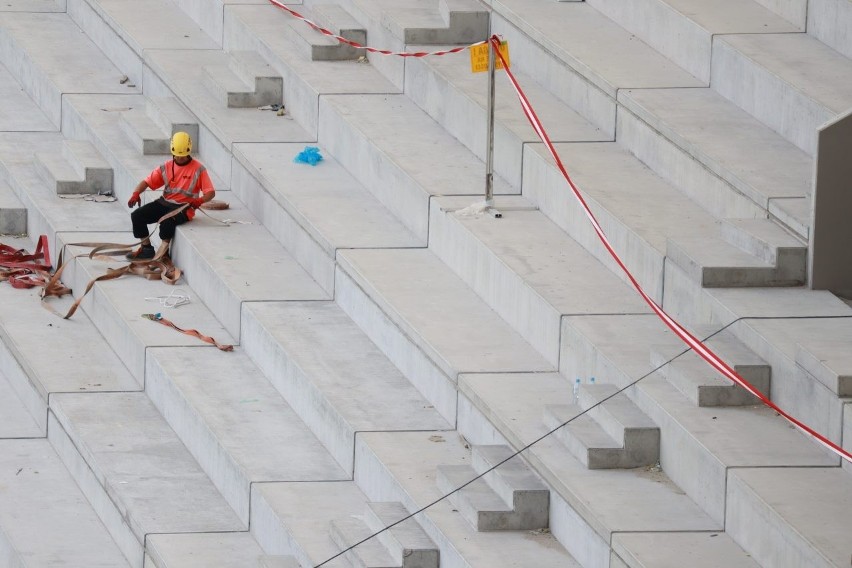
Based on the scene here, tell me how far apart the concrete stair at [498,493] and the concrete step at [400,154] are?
8.92 ft

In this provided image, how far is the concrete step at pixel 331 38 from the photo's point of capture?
14516 millimetres

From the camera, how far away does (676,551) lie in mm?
8266

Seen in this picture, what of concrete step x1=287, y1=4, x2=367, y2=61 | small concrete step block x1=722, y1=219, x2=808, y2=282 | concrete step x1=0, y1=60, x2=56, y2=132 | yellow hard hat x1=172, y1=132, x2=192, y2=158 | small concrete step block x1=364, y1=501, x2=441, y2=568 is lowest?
small concrete step block x1=364, y1=501, x2=441, y2=568

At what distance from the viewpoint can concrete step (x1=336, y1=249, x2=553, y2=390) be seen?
405 inches

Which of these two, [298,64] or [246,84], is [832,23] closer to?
[298,64]

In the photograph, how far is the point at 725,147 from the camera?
1089 centimetres

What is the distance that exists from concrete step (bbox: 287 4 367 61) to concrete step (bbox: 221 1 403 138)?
0.04 m

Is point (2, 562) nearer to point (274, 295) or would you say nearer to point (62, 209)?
point (274, 295)

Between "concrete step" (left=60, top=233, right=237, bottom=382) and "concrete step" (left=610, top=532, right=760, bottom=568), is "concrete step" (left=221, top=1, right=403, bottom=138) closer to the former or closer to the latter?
"concrete step" (left=60, top=233, right=237, bottom=382)

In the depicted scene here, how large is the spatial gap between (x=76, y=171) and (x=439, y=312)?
15.3 ft

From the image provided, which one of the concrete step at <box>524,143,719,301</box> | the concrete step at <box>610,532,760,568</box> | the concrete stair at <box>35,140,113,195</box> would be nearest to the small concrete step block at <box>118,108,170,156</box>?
the concrete stair at <box>35,140,113,195</box>

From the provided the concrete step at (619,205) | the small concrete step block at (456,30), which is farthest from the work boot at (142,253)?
the concrete step at (619,205)

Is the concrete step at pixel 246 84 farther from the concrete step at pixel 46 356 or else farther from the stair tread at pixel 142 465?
the stair tread at pixel 142 465

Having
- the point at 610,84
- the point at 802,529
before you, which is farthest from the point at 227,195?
the point at 802,529
